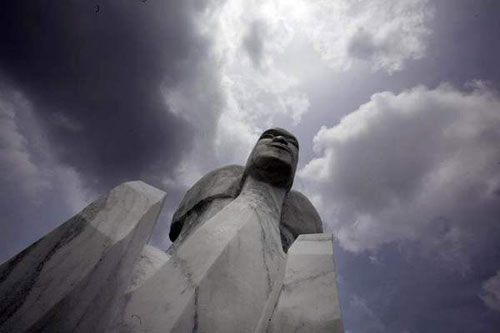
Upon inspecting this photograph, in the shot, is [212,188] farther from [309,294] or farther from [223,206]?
[309,294]

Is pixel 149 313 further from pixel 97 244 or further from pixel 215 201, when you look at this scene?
pixel 215 201

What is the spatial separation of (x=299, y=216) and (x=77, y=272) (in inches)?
138

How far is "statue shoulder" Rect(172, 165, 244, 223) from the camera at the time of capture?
4126 mm

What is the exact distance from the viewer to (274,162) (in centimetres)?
389

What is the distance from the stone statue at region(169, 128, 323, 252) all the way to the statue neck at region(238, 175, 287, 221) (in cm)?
9

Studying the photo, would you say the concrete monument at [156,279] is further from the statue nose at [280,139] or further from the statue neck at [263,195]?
the statue nose at [280,139]

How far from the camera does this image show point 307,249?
244cm

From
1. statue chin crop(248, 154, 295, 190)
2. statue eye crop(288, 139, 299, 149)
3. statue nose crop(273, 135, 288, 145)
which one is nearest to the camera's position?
statue chin crop(248, 154, 295, 190)

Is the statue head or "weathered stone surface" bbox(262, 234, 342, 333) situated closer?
"weathered stone surface" bbox(262, 234, 342, 333)

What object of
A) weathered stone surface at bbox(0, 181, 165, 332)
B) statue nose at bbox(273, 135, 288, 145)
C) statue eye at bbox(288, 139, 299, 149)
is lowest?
weathered stone surface at bbox(0, 181, 165, 332)

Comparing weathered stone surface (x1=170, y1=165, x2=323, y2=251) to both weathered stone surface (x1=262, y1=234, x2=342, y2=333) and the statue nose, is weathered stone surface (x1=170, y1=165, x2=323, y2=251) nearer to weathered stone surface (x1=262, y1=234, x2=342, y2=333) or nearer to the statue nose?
the statue nose

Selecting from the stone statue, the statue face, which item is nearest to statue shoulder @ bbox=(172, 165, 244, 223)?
the stone statue

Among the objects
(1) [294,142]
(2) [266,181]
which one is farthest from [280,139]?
(2) [266,181]

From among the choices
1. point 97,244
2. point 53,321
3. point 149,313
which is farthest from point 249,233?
point 53,321
